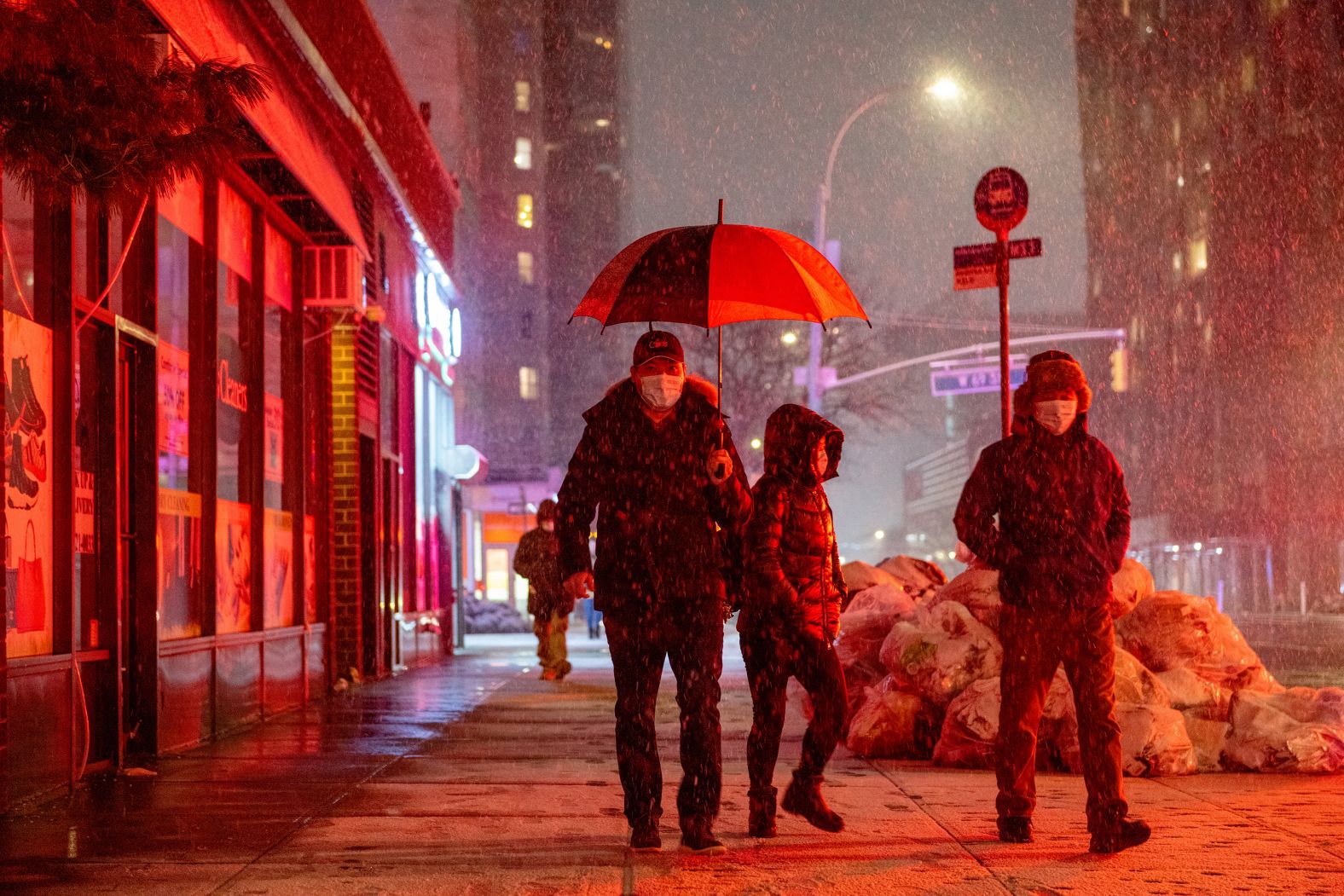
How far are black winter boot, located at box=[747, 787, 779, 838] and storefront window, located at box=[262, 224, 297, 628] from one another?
22.4ft

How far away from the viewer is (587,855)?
18.8ft

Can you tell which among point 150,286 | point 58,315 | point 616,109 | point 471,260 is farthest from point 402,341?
point 616,109

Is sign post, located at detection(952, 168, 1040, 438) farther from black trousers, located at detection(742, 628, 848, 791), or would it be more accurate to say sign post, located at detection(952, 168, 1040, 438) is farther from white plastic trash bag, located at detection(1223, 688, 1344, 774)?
black trousers, located at detection(742, 628, 848, 791)

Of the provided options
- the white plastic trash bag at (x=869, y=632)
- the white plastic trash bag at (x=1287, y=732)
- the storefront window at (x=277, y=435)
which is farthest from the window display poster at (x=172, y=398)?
the white plastic trash bag at (x=1287, y=732)

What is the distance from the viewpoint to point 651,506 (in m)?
5.76

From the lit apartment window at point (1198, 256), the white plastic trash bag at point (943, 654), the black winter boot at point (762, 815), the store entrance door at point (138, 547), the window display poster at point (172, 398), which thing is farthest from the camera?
the lit apartment window at point (1198, 256)

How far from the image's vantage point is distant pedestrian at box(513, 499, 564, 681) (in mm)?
15234

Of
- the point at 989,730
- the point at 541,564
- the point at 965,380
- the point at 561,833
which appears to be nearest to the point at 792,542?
the point at 561,833

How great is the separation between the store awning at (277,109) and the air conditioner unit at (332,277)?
183 millimetres

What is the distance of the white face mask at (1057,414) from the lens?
6.00 meters

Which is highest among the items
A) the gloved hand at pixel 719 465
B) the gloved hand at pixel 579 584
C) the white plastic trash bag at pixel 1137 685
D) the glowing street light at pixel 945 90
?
the glowing street light at pixel 945 90

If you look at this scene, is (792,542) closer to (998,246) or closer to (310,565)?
(998,246)

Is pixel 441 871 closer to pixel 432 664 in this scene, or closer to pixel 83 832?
pixel 83 832

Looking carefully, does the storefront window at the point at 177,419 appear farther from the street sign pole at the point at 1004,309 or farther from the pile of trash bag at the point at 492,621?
the pile of trash bag at the point at 492,621
